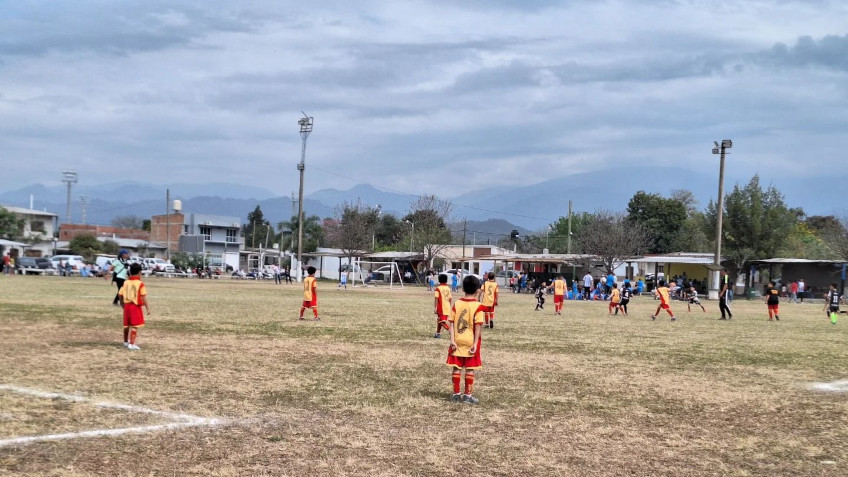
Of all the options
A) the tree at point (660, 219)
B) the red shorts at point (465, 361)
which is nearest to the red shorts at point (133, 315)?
the red shorts at point (465, 361)

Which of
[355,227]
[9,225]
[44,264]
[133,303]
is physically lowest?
[44,264]

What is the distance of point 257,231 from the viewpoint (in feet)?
438

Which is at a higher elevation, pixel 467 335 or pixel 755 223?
pixel 755 223

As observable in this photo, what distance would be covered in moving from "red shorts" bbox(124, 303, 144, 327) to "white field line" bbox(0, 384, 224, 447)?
12.3ft

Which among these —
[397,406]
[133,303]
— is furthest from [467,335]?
[133,303]

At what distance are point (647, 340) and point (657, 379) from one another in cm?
658

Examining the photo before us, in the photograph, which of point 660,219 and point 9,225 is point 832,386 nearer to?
point 660,219

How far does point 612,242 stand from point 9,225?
57.1 meters

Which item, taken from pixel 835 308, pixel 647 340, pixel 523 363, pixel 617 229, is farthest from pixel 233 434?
pixel 617 229

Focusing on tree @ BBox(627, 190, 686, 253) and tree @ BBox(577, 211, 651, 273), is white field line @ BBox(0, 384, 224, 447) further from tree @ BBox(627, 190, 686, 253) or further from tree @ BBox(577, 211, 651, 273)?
tree @ BBox(627, 190, 686, 253)

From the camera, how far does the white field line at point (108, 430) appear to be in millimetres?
6984

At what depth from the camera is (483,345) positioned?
15805mm

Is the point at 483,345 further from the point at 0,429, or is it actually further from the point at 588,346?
the point at 0,429

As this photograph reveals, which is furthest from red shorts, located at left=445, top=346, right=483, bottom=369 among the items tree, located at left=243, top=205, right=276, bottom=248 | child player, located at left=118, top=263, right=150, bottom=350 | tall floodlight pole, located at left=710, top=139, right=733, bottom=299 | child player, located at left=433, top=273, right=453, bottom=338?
tree, located at left=243, top=205, right=276, bottom=248
